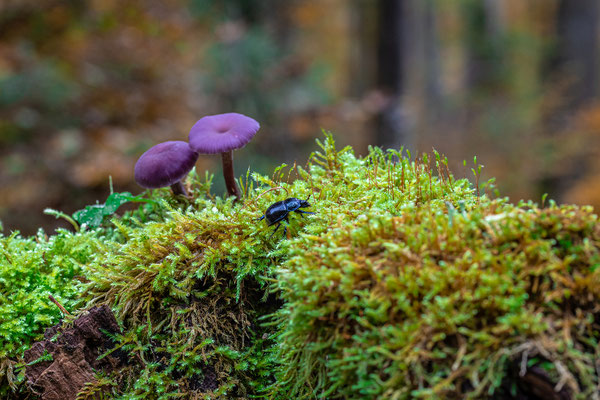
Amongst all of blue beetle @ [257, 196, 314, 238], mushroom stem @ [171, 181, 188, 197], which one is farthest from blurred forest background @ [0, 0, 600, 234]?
blue beetle @ [257, 196, 314, 238]

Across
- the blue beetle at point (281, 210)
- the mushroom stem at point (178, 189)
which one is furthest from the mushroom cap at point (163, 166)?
the blue beetle at point (281, 210)

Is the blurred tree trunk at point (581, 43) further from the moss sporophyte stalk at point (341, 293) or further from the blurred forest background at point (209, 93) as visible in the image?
the moss sporophyte stalk at point (341, 293)

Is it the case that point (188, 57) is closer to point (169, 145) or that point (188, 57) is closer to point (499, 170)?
point (169, 145)

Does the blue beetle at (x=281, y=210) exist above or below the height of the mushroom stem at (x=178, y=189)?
below

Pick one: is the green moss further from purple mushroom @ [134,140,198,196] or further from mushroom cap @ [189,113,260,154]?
mushroom cap @ [189,113,260,154]

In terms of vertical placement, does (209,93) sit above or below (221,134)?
above

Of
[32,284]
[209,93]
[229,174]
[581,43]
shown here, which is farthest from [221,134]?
[581,43]

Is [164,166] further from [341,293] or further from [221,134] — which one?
[341,293]
